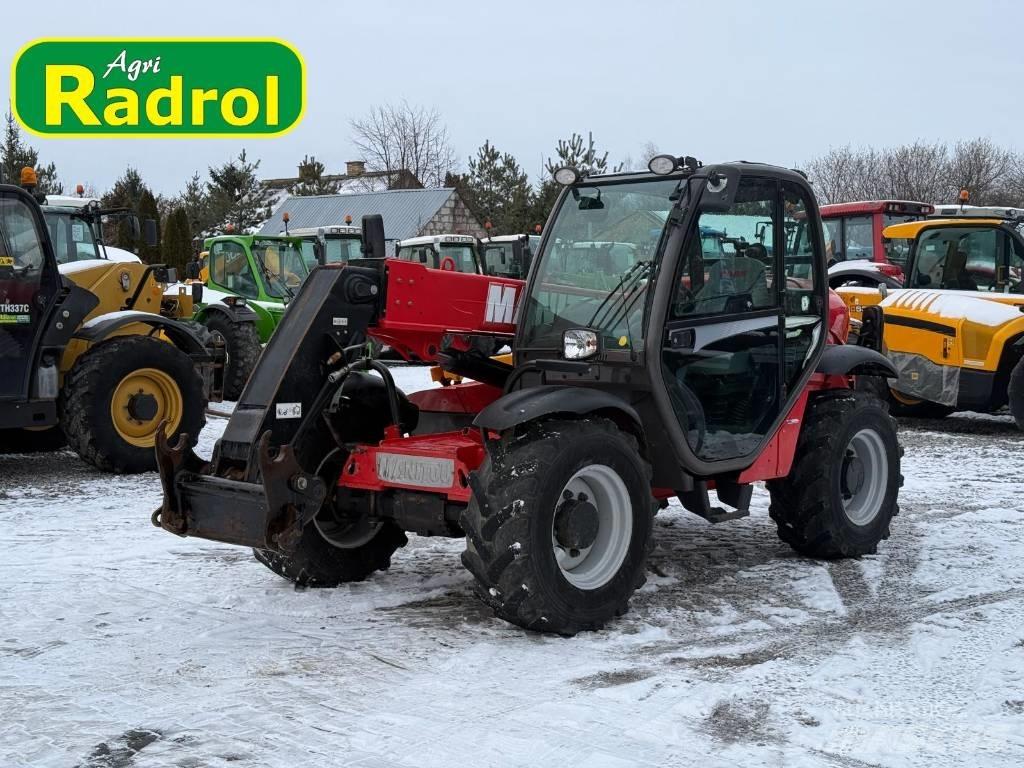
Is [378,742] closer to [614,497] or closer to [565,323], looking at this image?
[614,497]

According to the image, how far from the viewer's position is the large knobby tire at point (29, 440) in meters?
10.4

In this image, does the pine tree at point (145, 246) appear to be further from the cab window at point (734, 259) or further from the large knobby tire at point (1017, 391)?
the cab window at point (734, 259)

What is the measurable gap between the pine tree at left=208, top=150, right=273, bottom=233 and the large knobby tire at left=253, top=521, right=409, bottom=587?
131 ft

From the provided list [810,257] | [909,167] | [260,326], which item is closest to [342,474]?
[810,257]

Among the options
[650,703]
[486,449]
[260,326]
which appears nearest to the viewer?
[650,703]

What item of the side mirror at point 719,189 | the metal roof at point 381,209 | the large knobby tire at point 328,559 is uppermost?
the metal roof at point 381,209

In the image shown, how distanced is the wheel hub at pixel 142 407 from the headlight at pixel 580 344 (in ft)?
17.2

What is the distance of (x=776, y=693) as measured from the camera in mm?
4418

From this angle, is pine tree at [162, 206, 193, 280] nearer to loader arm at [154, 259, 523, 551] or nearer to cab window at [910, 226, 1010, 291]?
cab window at [910, 226, 1010, 291]

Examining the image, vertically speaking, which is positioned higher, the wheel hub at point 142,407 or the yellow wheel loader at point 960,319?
the yellow wheel loader at point 960,319

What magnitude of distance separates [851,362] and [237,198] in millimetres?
41178

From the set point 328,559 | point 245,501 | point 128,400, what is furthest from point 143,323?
point 245,501

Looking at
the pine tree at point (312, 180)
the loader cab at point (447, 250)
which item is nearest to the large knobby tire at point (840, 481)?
the loader cab at point (447, 250)

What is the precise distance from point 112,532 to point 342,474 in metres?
2.42
